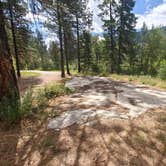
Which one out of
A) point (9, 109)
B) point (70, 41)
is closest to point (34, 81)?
point (70, 41)

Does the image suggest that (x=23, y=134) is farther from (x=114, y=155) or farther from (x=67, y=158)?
(x=114, y=155)

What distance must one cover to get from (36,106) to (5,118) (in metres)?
1.14

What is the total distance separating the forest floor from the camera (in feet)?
10.3

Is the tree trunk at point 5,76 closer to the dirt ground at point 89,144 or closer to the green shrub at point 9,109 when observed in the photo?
the green shrub at point 9,109

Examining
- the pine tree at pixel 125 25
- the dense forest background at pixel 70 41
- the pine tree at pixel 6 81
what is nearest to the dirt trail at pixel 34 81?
the dense forest background at pixel 70 41

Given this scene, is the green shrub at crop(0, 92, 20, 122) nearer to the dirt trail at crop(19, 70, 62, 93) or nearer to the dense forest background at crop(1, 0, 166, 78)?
the dense forest background at crop(1, 0, 166, 78)

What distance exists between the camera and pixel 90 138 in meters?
3.67

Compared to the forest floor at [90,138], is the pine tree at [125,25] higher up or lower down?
higher up

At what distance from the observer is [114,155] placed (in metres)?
3.16

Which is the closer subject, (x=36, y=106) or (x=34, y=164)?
(x=34, y=164)

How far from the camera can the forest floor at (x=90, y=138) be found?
3.12 metres

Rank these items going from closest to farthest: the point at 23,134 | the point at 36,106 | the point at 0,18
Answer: the point at 23,134
the point at 0,18
the point at 36,106

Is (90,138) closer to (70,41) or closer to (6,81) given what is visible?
(6,81)

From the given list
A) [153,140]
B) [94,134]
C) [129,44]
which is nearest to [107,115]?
[94,134]
